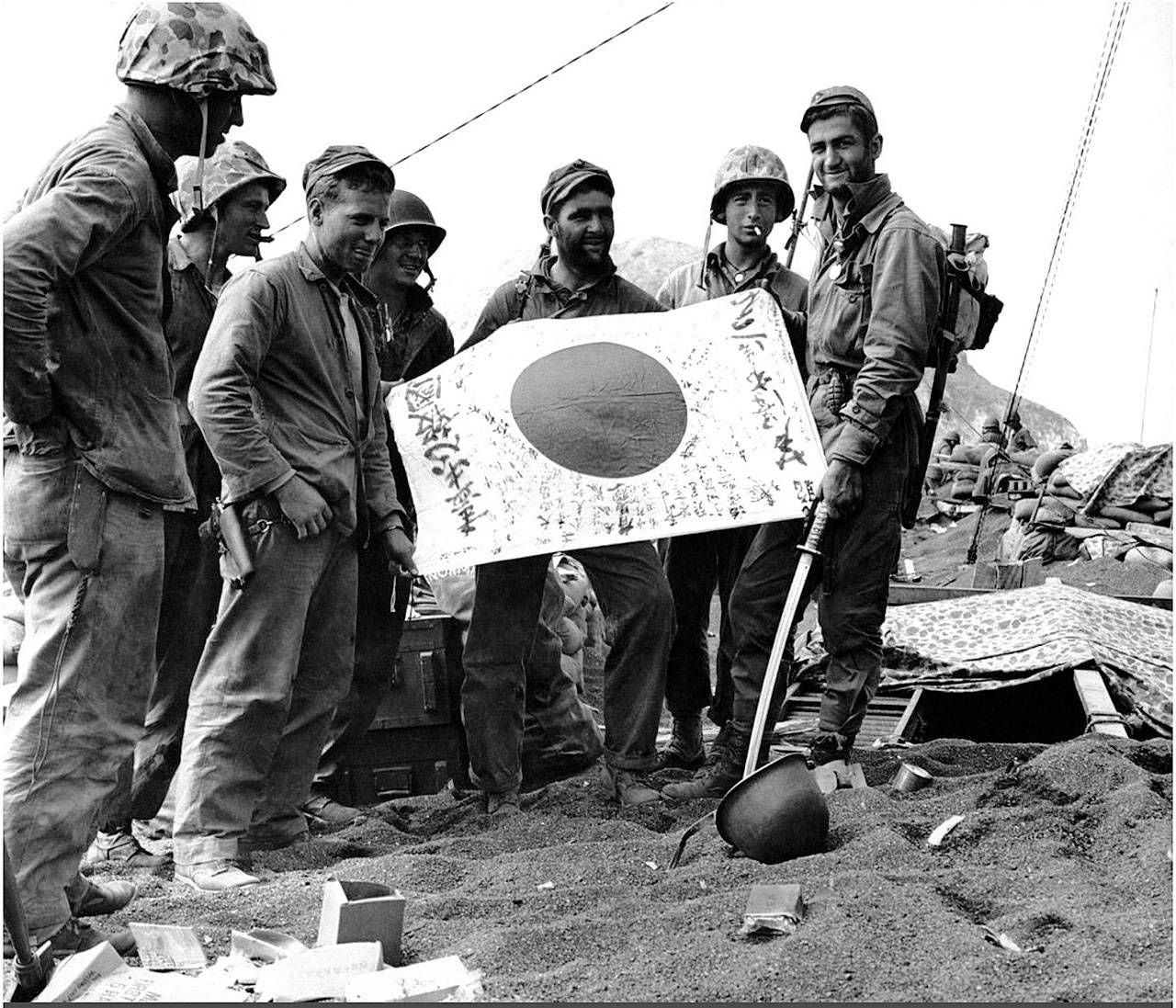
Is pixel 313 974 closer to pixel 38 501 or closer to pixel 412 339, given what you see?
pixel 38 501

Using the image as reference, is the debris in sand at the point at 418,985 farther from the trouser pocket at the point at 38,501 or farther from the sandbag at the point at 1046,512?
the sandbag at the point at 1046,512

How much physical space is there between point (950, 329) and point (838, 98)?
2.78 ft

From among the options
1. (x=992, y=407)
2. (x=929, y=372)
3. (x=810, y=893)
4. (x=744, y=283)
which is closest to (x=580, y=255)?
(x=744, y=283)

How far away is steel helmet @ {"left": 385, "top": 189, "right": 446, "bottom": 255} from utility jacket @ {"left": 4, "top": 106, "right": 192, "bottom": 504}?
2015 mm

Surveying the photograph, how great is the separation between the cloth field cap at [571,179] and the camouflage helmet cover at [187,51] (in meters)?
1.68

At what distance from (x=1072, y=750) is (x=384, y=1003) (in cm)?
260

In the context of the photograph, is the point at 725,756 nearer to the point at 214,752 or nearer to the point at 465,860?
the point at 465,860

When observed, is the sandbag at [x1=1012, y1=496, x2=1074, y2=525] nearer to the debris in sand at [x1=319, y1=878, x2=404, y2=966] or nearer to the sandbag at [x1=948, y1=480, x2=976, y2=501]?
the sandbag at [x1=948, y1=480, x2=976, y2=501]

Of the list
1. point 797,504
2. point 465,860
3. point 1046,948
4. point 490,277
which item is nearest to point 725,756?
point 797,504

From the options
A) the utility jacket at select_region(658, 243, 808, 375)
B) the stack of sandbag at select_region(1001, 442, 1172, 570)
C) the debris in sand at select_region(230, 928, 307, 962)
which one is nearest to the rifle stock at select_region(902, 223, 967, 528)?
the utility jacket at select_region(658, 243, 808, 375)

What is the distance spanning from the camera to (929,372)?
3419 centimetres

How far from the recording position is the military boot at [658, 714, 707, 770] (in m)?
5.45

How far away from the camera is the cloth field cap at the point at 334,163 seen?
4.21m

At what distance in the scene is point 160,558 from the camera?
3205mm
